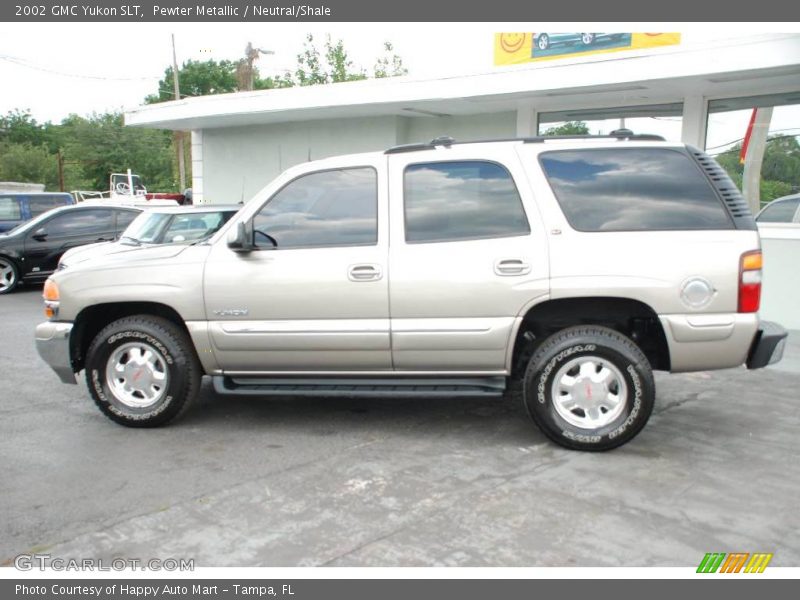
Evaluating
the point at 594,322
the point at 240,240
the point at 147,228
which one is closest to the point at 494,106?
the point at 147,228

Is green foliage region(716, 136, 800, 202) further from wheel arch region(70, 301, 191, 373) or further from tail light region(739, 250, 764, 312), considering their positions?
wheel arch region(70, 301, 191, 373)

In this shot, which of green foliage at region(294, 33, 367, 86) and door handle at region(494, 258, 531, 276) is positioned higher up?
green foliage at region(294, 33, 367, 86)

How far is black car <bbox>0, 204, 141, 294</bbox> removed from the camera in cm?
1332

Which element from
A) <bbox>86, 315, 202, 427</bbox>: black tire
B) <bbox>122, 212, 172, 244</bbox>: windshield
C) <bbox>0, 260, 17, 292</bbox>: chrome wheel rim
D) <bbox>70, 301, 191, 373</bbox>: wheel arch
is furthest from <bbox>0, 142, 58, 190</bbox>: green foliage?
<bbox>86, 315, 202, 427</bbox>: black tire

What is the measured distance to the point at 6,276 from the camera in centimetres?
1333

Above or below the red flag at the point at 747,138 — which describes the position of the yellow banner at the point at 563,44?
above

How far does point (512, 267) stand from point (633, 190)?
956 mm

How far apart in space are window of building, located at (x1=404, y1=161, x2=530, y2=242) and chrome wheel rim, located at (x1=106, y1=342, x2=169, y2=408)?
2.07 m

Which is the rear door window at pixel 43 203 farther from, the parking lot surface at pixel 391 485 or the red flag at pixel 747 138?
the red flag at pixel 747 138

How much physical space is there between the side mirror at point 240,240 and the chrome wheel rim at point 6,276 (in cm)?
1024

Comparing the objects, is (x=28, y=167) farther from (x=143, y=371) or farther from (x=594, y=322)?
(x=594, y=322)
